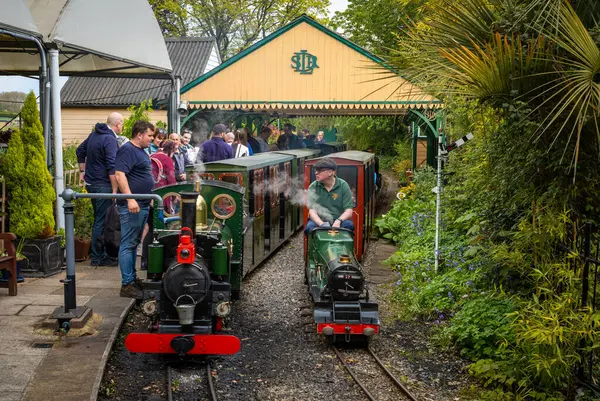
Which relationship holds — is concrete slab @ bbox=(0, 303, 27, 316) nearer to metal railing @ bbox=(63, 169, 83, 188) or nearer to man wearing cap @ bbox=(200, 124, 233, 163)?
metal railing @ bbox=(63, 169, 83, 188)

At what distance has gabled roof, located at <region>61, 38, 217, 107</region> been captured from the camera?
26.1 m

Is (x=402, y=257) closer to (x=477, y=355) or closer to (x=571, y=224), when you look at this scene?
(x=477, y=355)

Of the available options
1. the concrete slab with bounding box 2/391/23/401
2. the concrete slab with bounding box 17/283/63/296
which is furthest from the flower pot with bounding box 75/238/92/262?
the concrete slab with bounding box 2/391/23/401

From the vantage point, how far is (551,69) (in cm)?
603

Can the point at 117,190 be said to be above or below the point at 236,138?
below

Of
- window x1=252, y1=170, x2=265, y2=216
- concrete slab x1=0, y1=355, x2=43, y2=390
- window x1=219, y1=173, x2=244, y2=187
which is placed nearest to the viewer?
concrete slab x1=0, y1=355, x2=43, y2=390

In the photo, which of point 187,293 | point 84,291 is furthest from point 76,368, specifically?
point 84,291

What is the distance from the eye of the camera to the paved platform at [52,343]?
5.50m

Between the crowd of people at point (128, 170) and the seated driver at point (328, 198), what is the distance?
254 mm

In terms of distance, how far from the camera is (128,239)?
7.98 m

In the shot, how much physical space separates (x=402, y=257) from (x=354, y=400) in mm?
5484

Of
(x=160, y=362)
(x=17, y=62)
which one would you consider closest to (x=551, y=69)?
(x=160, y=362)

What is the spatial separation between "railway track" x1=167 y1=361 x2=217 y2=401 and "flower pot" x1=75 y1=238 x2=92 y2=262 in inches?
182

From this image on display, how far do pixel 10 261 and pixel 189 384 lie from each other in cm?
307
